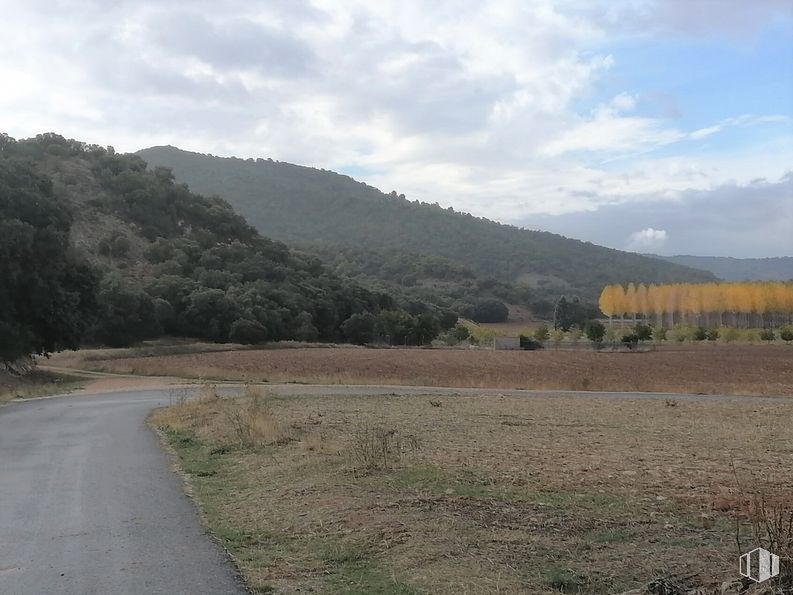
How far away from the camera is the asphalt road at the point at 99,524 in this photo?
22.7 ft

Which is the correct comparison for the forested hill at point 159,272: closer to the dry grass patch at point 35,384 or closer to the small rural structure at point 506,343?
the dry grass patch at point 35,384

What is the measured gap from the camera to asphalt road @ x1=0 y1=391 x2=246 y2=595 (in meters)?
6.93

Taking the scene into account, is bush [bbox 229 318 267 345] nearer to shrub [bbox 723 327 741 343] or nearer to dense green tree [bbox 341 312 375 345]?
dense green tree [bbox 341 312 375 345]

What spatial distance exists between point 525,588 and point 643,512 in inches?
128

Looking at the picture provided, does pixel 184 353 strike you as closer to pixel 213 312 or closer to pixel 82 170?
pixel 213 312

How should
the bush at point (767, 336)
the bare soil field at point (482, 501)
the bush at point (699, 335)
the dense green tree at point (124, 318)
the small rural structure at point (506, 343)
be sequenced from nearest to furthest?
the bare soil field at point (482, 501)
the dense green tree at point (124, 318)
the small rural structure at point (506, 343)
the bush at point (767, 336)
the bush at point (699, 335)

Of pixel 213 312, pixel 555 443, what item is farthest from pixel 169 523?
Answer: pixel 213 312

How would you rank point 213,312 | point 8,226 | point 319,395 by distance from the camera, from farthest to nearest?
point 213,312 → point 8,226 → point 319,395

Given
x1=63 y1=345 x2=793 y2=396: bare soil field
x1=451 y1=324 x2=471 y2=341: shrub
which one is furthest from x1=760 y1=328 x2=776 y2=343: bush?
x1=63 y1=345 x2=793 y2=396: bare soil field

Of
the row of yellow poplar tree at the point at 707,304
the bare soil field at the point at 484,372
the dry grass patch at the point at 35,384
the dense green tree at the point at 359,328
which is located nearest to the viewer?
the dry grass patch at the point at 35,384

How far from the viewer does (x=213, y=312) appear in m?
83.9

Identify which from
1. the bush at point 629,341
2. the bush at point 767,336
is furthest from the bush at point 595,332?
the bush at point 767,336

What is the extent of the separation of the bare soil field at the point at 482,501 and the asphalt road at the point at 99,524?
43cm

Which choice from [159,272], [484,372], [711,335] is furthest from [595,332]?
[484,372]
